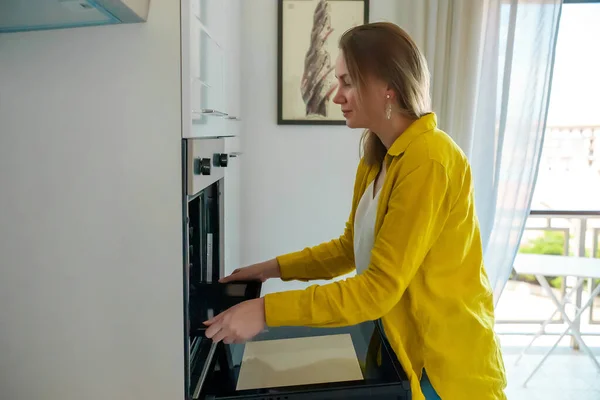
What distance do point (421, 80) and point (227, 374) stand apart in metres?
0.74

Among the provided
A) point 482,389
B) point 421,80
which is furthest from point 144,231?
point 482,389

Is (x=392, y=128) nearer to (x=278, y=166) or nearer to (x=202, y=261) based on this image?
(x=202, y=261)

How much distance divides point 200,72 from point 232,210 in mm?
905

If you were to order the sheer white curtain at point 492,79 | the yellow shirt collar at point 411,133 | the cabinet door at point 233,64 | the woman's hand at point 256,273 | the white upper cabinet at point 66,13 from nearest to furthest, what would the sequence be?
the white upper cabinet at point 66,13 → the yellow shirt collar at point 411,133 → the woman's hand at point 256,273 → the cabinet door at point 233,64 → the sheer white curtain at point 492,79

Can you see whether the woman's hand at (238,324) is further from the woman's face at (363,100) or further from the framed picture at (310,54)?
the framed picture at (310,54)

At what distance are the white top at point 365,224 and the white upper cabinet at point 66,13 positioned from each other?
607mm

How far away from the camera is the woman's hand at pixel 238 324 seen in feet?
3.44

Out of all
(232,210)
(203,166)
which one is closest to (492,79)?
(232,210)

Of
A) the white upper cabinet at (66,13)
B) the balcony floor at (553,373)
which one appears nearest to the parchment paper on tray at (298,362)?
the white upper cabinet at (66,13)

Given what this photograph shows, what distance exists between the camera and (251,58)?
2328 mm

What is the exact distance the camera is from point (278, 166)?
7.87 feet

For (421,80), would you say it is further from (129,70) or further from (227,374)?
(227,374)

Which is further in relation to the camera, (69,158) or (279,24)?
(279,24)

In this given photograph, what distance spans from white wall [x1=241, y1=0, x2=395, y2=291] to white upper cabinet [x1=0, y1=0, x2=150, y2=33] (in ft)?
4.44
